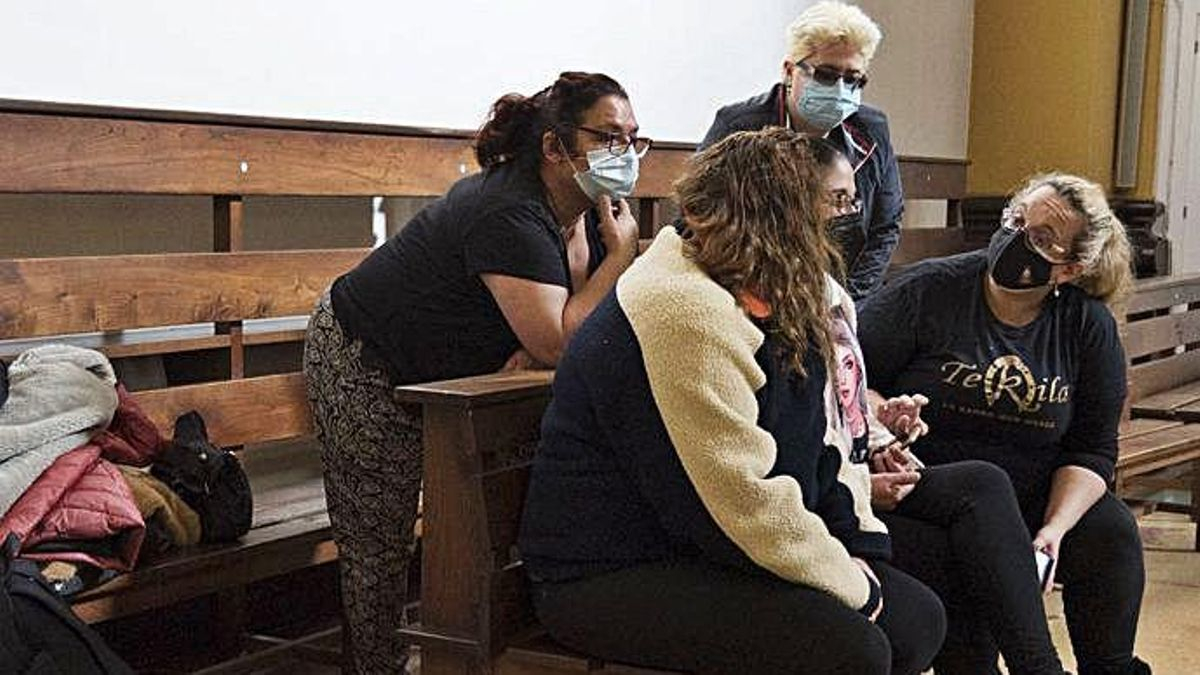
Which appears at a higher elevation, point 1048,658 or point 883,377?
point 883,377

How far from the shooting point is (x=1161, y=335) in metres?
5.51

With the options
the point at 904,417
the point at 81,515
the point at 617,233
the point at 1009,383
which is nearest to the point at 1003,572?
the point at 904,417

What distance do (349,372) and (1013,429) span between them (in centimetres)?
124

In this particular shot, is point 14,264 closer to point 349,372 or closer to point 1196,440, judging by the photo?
point 349,372

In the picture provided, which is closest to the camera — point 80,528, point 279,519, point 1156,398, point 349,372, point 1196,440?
point 80,528

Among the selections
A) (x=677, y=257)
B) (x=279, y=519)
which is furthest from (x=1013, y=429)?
(x=279, y=519)

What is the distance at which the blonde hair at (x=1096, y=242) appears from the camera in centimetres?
315

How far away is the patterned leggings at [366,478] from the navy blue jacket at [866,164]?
0.97 metres

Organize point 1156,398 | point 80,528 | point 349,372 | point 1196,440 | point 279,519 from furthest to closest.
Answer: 1. point 1156,398
2. point 1196,440
3. point 279,519
4. point 349,372
5. point 80,528

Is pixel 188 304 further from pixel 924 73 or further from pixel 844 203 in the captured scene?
pixel 924 73

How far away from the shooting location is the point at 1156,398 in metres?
5.52

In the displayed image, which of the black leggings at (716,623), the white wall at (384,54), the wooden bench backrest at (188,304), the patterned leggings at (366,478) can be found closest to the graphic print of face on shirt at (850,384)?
the black leggings at (716,623)

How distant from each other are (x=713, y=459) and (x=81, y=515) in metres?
1.08

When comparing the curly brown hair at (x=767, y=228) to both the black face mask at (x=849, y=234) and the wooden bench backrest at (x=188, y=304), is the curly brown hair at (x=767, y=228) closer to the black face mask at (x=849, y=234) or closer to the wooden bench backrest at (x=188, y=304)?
the black face mask at (x=849, y=234)
